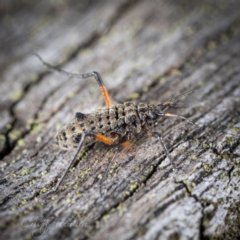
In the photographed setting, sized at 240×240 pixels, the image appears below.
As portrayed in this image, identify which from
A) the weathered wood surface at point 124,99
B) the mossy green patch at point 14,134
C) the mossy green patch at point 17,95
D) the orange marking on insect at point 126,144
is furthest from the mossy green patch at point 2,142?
the orange marking on insect at point 126,144

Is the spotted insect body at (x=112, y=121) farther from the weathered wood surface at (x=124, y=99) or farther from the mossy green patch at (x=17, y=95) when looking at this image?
the mossy green patch at (x=17, y=95)

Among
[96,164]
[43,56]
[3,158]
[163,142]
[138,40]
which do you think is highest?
[43,56]

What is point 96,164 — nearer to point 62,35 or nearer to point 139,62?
point 139,62

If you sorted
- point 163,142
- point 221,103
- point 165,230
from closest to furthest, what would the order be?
point 165,230
point 163,142
point 221,103

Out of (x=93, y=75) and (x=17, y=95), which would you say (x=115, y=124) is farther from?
(x=17, y=95)

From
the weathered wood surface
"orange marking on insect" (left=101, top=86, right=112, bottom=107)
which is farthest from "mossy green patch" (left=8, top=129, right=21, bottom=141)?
"orange marking on insect" (left=101, top=86, right=112, bottom=107)

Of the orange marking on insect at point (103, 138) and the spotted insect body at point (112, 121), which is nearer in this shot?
the orange marking on insect at point (103, 138)

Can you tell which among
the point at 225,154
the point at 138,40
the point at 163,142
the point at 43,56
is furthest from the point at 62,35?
the point at 225,154

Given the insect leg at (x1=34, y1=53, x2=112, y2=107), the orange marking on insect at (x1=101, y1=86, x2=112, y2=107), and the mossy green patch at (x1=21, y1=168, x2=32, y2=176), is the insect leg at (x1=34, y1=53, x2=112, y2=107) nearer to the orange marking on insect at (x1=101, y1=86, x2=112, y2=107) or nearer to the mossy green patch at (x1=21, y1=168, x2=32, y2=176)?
the orange marking on insect at (x1=101, y1=86, x2=112, y2=107)

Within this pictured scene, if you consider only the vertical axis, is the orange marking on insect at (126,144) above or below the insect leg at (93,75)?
below
